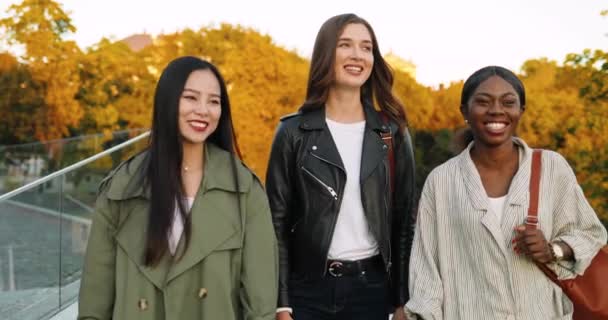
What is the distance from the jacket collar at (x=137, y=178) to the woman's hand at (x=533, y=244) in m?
1.21

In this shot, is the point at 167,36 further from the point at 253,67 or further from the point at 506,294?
the point at 506,294

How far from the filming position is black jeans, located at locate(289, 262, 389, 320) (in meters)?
3.76

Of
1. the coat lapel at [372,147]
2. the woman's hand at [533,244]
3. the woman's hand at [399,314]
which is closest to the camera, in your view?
the woman's hand at [533,244]

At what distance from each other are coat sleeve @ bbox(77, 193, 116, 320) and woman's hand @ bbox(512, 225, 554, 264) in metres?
1.75

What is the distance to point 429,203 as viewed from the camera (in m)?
3.59

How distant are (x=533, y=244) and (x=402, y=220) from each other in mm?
908

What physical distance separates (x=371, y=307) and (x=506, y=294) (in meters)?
0.79

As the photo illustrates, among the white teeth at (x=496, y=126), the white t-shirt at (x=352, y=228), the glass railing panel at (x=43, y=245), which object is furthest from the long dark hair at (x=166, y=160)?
the glass railing panel at (x=43, y=245)

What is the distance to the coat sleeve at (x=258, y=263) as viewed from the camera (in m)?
3.30

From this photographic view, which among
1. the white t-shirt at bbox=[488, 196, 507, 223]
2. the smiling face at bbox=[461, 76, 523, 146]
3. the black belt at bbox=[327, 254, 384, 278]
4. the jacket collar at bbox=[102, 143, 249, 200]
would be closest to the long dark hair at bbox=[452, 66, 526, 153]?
the smiling face at bbox=[461, 76, 523, 146]

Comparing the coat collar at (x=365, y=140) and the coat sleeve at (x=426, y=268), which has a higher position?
the coat collar at (x=365, y=140)

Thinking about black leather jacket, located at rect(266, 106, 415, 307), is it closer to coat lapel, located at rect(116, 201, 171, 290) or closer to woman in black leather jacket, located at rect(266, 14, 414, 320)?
woman in black leather jacket, located at rect(266, 14, 414, 320)

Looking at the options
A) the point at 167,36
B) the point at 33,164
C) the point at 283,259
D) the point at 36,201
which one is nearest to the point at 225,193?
the point at 283,259

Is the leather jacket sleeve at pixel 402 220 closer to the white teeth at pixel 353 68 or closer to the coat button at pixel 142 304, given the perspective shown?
the white teeth at pixel 353 68
